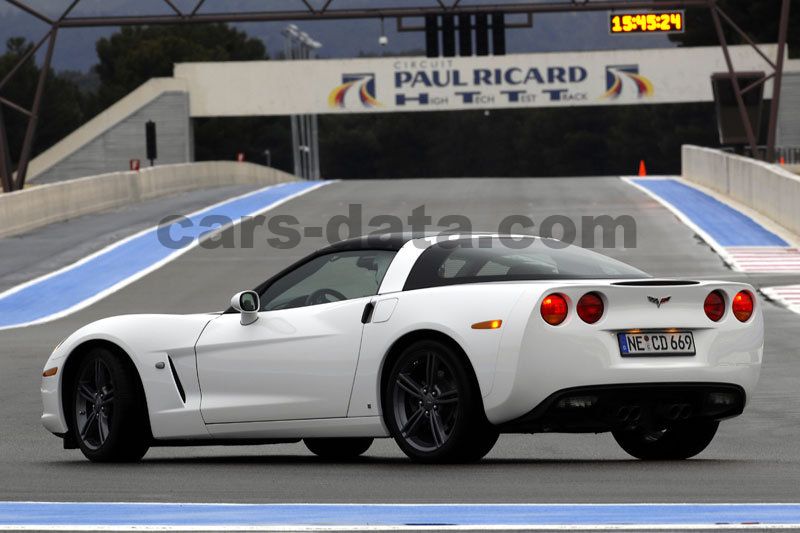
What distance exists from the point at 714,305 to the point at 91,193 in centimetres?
3398

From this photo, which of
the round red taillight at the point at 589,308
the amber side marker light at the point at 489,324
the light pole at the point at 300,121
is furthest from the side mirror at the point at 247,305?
the light pole at the point at 300,121

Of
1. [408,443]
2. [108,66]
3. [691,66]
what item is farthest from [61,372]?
[108,66]

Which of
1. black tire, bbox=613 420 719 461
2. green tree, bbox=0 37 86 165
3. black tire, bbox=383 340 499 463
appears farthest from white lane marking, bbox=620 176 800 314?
green tree, bbox=0 37 86 165

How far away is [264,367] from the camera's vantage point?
8.99 m

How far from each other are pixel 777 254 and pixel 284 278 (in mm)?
21383

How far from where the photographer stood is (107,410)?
9.31m

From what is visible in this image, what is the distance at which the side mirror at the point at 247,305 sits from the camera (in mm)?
8969

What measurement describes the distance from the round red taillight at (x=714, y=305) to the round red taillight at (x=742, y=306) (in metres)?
0.07

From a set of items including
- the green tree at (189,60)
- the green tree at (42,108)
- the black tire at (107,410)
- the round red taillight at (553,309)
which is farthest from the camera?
the green tree at (189,60)

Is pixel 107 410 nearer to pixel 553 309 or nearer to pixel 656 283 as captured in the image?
pixel 553 309

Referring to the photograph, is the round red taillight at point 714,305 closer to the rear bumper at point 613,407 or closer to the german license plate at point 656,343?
the german license plate at point 656,343

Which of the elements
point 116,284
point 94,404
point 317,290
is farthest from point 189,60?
point 317,290

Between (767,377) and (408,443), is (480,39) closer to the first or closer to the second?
(767,377)

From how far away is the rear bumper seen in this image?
26.6 ft
